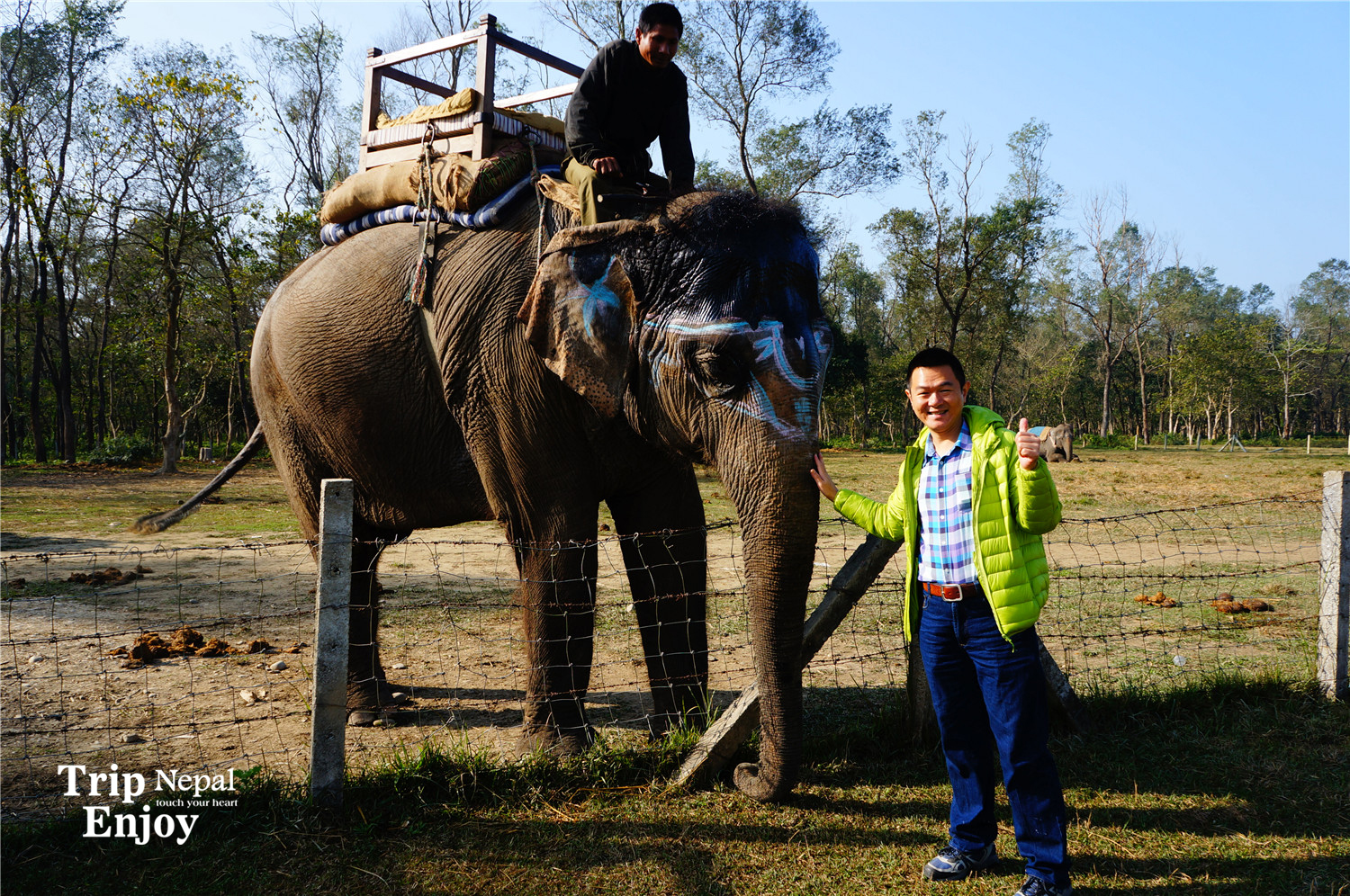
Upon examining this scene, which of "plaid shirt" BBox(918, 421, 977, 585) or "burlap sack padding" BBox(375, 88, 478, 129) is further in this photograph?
"burlap sack padding" BBox(375, 88, 478, 129)

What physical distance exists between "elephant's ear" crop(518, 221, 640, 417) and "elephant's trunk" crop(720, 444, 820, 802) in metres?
0.78

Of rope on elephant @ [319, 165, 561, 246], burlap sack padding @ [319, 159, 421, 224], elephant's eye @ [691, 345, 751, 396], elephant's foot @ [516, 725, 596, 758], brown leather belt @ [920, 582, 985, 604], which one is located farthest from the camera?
burlap sack padding @ [319, 159, 421, 224]

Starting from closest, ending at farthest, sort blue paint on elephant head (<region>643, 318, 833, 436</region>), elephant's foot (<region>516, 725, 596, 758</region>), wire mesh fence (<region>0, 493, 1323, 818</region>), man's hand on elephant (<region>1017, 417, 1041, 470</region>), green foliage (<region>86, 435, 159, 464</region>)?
man's hand on elephant (<region>1017, 417, 1041, 470</region>) < blue paint on elephant head (<region>643, 318, 833, 436</region>) < elephant's foot (<region>516, 725, 596, 758</region>) < wire mesh fence (<region>0, 493, 1323, 818</region>) < green foliage (<region>86, 435, 159, 464</region>)

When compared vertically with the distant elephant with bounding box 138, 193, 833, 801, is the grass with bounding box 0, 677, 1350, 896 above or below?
below

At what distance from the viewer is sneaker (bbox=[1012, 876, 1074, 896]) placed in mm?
2971

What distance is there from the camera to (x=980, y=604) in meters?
3.10

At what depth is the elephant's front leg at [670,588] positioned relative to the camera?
454 cm

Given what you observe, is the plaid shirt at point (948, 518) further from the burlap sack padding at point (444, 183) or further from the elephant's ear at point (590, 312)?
the burlap sack padding at point (444, 183)

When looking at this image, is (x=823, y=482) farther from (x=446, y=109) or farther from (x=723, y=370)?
(x=446, y=109)

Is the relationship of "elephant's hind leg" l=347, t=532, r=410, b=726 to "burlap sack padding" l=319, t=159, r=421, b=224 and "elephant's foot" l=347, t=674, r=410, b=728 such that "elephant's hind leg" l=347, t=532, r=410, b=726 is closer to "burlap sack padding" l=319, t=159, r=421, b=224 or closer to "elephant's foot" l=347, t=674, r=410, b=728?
"elephant's foot" l=347, t=674, r=410, b=728

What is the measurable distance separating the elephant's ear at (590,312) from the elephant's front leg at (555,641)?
0.77 metres

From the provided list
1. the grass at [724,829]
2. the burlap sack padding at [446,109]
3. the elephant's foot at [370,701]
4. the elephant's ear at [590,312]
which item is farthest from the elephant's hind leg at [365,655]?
the burlap sack padding at [446,109]

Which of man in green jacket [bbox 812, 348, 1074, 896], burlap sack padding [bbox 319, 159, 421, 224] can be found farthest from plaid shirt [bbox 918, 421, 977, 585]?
burlap sack padding [bbox 319, 159, 421, 224]

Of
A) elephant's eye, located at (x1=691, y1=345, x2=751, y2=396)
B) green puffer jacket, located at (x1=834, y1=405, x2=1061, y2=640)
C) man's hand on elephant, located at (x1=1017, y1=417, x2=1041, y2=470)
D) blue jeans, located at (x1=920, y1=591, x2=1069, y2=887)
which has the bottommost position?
blue jeans, located at (x1=920, y1=591, x2=1069, y2=887)
